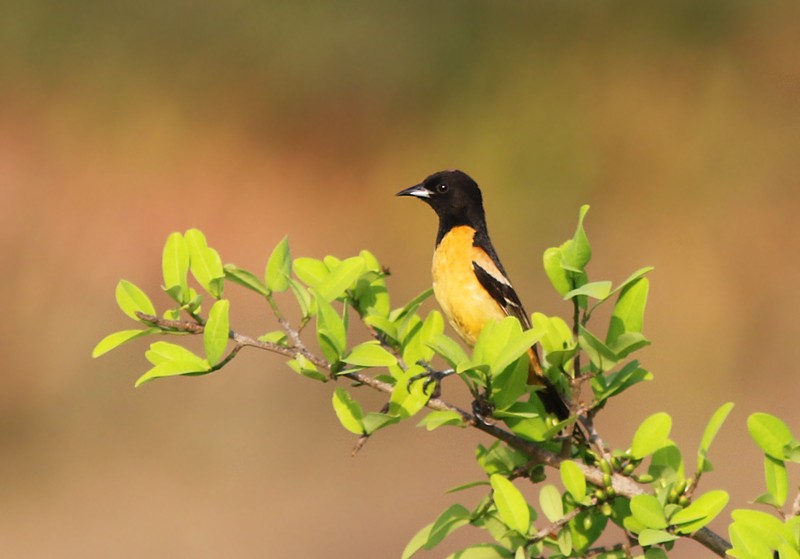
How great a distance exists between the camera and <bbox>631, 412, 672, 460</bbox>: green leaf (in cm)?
164

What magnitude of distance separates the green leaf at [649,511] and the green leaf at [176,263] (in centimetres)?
82

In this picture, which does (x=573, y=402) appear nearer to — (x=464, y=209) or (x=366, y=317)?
(x=366, y=317)

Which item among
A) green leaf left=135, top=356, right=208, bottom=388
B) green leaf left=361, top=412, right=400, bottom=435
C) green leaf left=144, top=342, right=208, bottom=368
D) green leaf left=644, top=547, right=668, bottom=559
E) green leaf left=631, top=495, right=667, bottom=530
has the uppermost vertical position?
green leaf left=144, top=342, right=208, bottom=368

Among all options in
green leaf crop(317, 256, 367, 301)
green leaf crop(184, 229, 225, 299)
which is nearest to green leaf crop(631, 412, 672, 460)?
green leaf crop(317, 256, 367, 301)

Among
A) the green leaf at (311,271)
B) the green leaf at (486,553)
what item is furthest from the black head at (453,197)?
the green leaf at (486,553)

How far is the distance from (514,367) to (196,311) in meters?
0.55

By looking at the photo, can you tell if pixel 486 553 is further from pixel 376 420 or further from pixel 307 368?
pixel 307 368

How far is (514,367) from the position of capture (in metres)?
1.64

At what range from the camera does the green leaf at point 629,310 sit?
163cm

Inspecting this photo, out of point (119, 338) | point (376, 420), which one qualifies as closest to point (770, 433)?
point (376, 420)

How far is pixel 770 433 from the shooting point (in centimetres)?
157


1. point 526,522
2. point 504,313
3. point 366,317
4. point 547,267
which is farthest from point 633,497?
point 504,313

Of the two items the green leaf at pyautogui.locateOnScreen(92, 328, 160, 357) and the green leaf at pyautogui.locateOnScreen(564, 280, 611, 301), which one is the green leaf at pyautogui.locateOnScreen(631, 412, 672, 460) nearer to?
the green leaf at pyautogui.locateOnScreen(564, 280, 611, 301)

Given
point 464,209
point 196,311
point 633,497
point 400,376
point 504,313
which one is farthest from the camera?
point 464,209
